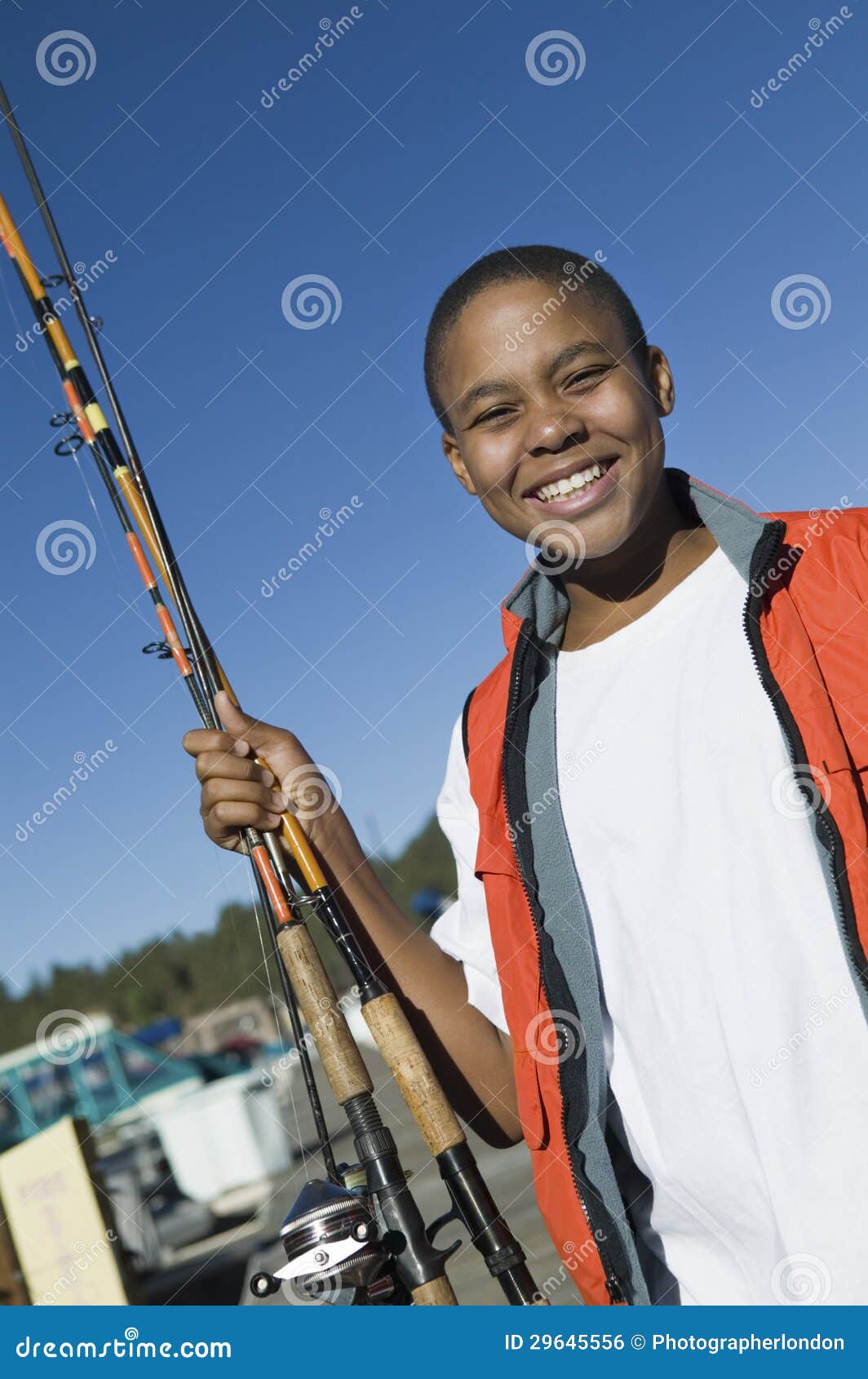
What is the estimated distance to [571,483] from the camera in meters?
2.76

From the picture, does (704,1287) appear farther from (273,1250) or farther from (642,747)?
(273,1250)

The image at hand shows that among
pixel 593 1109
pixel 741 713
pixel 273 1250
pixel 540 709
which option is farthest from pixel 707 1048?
pixel 273 1250

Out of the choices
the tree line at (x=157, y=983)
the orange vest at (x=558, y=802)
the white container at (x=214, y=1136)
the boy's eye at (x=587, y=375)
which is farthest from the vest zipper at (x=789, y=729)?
the tree line at (x=157, y=983)

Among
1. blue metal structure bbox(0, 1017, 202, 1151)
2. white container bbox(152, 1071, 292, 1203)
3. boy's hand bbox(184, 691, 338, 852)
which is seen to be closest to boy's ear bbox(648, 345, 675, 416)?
boy's hand bbox(184, 691, 338, 852)

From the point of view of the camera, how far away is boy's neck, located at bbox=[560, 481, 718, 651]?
2.73 m

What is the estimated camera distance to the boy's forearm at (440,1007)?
2.96 m

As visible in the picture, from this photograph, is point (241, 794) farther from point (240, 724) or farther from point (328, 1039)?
point (328, 1039)

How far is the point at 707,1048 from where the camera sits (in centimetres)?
232

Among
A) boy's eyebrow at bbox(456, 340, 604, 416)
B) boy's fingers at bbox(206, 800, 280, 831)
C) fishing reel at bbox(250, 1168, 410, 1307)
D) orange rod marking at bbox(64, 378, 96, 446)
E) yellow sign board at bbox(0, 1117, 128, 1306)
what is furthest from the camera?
yellow sign board at bbox(0, 1117, 128, 1306)

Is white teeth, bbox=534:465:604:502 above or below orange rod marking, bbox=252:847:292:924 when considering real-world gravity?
above

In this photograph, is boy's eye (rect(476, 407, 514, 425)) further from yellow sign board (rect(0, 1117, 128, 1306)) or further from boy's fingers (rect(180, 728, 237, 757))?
yellow sign board (rect(0, 1117, 128, 1306))

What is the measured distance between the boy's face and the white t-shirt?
0.87 ft

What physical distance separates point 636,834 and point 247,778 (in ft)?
2.92

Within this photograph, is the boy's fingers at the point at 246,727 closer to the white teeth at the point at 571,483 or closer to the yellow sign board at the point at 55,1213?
the white teeth at the point at 571,483
